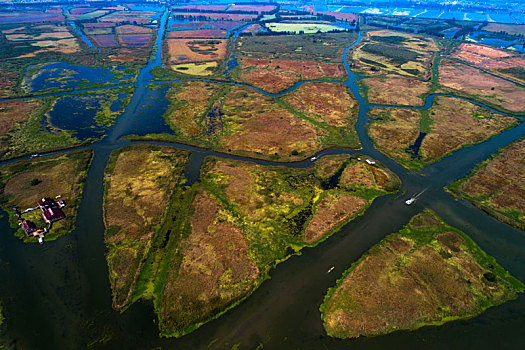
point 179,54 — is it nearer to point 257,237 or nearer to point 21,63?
point 21,63

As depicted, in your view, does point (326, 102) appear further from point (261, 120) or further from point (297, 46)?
point (297, 46)

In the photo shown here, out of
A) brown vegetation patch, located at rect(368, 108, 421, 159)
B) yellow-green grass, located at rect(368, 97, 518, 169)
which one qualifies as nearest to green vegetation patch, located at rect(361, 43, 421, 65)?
yellow-green grass, located at rect(368, 97, 518, 169)

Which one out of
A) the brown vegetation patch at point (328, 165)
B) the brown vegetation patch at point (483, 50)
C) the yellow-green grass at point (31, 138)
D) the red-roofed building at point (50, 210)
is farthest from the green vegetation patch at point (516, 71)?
the yellow-green grass at point (31, 138)

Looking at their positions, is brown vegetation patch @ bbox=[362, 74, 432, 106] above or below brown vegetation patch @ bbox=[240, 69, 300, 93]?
above

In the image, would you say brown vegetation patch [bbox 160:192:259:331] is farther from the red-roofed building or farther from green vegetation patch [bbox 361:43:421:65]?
green vegetation patch [bbox 361:43:421:65]

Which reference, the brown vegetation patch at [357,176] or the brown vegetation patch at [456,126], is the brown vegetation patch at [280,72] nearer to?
the brown vegetation patch at [456,126]

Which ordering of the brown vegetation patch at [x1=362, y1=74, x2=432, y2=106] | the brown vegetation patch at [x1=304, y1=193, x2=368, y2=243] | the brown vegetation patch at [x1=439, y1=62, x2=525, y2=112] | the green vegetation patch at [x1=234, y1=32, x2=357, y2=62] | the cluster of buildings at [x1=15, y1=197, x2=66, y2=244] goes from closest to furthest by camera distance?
the cluster of buildings at [x1=15, y1=197, x2=66, y2=244] → the brown vegetation patch at [x1=304, y1=193, x2=368, y2=243] → the brown vegetation patch at [x1=362, y1=74, x2=432, y2=106] → the brown vegetation patch at [x1=439, y1=62, x2=525, y2=112] → the green vegetation patch at [x1=234, y1=32, x2=357, y2=62]
